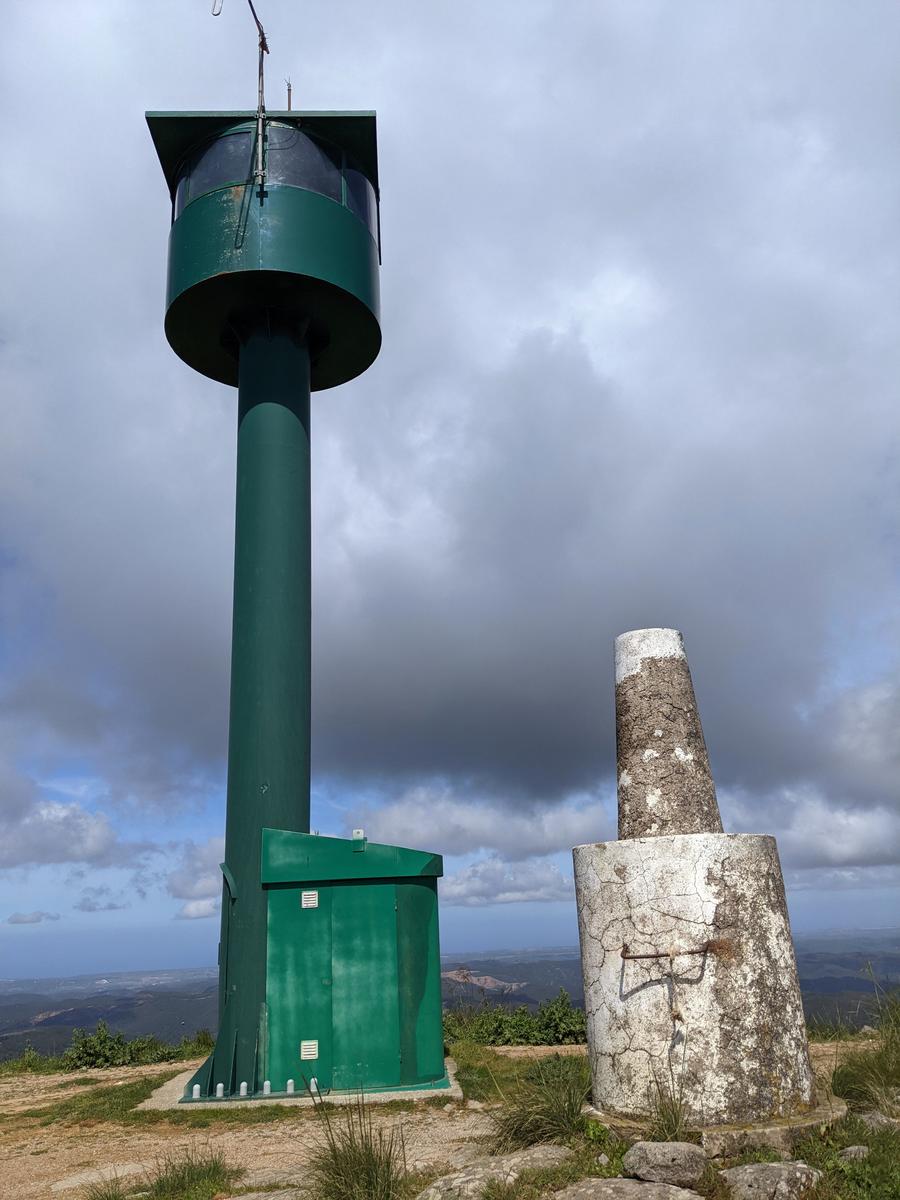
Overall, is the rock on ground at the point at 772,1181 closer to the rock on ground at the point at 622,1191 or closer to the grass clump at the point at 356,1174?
the rock on ground at the point at 622,1191

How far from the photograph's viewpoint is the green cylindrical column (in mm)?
12094

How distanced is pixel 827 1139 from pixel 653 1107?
107 cm

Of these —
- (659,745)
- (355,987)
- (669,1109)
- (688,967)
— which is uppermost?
(659,745)

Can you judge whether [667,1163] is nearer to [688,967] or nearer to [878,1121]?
[688,967]

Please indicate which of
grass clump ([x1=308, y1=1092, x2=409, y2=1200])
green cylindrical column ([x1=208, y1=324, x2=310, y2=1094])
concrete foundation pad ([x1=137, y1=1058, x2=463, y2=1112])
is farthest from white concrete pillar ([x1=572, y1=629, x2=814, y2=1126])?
green cylindrical column ([x1=208, y1=324, x2=310, y2=1094])

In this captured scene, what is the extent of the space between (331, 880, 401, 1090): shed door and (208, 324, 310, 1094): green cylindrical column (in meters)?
1.01

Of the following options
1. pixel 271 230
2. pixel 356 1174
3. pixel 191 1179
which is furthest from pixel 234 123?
pixel 356 1174

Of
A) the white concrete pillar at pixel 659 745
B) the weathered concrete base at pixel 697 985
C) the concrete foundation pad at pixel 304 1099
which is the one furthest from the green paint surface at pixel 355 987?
the white concrete pillar at pixel 659 745

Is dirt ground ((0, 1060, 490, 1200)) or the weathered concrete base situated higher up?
the weathered concrete base

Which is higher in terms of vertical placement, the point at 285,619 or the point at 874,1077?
the point at 285,619

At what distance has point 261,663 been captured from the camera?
1338 cm

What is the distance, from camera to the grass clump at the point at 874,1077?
6.75 m

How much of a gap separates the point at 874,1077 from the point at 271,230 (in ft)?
45.2

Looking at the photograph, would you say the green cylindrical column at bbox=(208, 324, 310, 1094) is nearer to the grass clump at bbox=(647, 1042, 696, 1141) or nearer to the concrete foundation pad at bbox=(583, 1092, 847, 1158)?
the concrete foundation pad at bbox=(583, 1092, 847, 1158)
